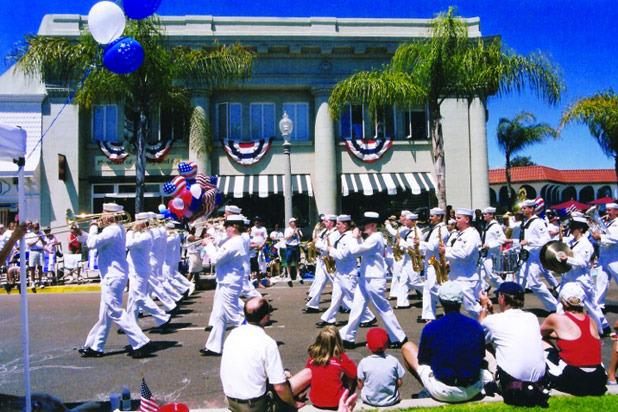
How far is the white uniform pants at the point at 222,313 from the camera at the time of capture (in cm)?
757

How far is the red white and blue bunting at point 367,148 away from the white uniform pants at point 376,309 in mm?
16173

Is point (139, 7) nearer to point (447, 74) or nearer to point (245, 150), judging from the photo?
point (447, 74)

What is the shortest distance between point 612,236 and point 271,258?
35.6 feet

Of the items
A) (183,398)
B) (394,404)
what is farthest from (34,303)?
(394,404)

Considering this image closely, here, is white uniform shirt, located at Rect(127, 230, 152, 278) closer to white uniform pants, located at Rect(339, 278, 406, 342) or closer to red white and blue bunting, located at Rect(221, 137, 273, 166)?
white uniform pants, located at Rect(339, 278, 406, 342)

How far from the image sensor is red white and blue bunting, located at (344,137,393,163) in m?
23.8

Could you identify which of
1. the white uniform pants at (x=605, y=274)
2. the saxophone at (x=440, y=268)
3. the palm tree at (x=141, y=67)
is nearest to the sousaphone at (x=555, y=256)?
the white uniform pants at (x=605, y=274)

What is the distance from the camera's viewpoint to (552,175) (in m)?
37.8

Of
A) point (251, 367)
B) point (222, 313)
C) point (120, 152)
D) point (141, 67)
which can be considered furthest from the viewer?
point (120, 152)

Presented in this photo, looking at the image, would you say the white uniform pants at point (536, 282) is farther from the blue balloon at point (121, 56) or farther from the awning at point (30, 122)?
the awning at point (30, 122)

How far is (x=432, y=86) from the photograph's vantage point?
53.5 ft

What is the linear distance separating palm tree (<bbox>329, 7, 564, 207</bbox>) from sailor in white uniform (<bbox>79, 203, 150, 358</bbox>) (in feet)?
35.0

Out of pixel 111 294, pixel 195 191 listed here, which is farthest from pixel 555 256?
pixel 195 191

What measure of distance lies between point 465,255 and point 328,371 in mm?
4040
